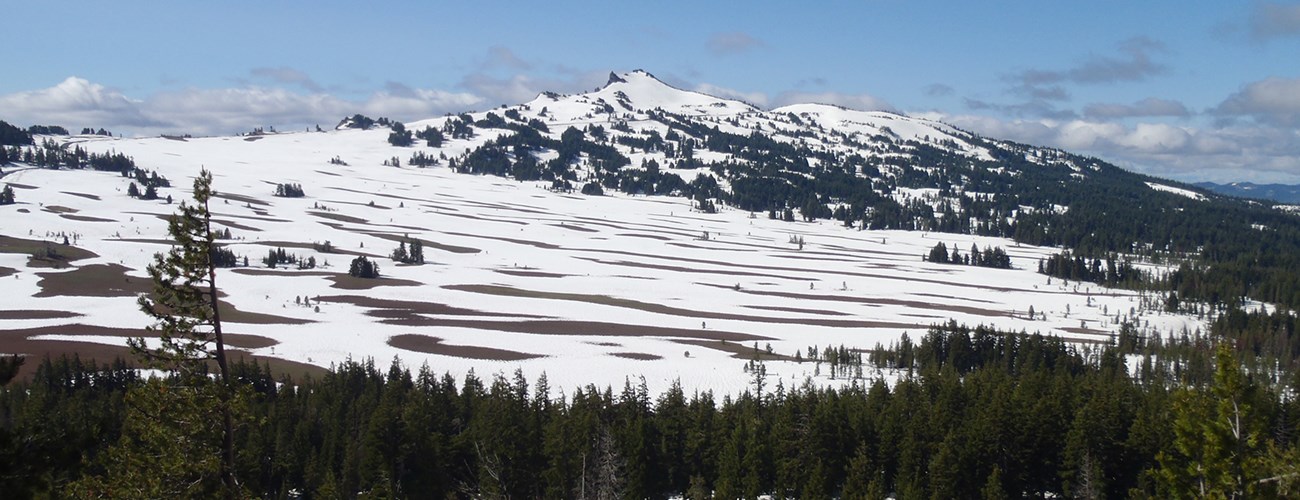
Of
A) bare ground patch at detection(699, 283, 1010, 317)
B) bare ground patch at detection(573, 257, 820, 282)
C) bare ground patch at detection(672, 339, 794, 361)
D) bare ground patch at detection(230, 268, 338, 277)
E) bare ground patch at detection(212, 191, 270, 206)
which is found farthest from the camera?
bare ground patch at detection(212, 191, 270, 206)

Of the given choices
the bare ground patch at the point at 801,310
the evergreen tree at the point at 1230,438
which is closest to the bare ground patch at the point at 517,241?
the bare ground patch at the point at 801,310

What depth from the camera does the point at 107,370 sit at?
54531 millimetres

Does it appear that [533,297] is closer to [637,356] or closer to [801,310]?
[801,310]

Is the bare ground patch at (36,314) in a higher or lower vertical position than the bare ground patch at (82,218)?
lower

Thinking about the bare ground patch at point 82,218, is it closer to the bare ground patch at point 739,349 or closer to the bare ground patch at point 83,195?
the bare ground patch at point 83,195

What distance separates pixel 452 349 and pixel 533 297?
97.3 ft

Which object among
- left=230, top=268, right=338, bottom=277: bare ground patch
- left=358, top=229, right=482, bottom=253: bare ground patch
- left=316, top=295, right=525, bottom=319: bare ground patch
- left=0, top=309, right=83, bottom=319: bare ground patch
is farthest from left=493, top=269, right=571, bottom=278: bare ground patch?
left=0, top=309, right=83, bottom=319: bare ground patch

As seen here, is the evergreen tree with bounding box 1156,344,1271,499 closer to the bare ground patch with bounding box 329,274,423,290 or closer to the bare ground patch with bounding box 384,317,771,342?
the bare ground patch with bounding box 384,317,771,342

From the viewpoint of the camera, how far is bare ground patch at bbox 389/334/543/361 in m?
71.2

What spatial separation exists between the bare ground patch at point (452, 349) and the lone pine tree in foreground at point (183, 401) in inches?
2231

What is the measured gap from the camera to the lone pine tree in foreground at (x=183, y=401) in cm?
1347

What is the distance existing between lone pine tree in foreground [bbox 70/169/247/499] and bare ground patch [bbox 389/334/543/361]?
186 feet

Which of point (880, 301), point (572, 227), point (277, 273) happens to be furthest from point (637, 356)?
point (572, 227)

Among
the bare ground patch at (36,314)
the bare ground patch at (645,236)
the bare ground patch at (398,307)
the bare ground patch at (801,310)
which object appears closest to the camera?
the bare ground patch at (36,314)
